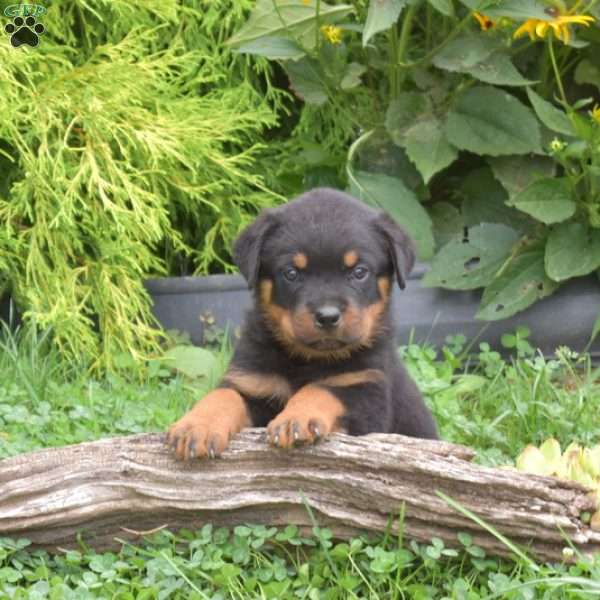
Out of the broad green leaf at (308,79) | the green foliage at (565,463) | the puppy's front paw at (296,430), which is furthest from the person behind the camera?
the broad green leaf at (308,79)

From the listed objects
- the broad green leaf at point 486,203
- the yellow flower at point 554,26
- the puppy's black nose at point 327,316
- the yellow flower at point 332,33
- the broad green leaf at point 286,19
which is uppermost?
the yellow flower at point 554,26

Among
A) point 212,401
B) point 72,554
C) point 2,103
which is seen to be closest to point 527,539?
point 212,401

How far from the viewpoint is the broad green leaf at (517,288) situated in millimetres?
5207

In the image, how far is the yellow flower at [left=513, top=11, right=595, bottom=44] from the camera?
500 centimetres

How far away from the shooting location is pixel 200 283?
555cm

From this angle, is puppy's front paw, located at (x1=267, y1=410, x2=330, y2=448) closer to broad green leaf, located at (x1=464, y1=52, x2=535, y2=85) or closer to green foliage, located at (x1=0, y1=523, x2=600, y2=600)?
green foliage, located at (x1=0, y1=523, x2=600, y2=600)

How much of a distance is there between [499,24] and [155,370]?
88.7 inches

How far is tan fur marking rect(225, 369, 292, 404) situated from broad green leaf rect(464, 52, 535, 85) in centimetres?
224

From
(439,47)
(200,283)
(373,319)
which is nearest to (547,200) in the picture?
(439,47)

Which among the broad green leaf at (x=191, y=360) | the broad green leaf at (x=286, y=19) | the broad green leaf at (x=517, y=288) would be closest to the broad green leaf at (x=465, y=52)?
the broad green leaf at (x=286, y=19)

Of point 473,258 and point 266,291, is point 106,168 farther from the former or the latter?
point 266,291

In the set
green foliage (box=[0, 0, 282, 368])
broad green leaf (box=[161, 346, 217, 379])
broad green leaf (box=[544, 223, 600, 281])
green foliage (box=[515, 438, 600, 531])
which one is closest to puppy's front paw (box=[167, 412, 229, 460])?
green foliage (box=[515, 438, 600, 531])

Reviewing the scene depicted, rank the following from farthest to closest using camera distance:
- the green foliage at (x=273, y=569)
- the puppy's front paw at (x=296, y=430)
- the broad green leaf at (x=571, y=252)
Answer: the broad green leaf at (x=571, y=252)
the puppy's front paw at (x=296, y=430)
the green foliage at (x=273, y=569)

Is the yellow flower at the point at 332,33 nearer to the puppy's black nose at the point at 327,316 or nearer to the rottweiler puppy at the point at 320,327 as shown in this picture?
the rottweiler puppy at the point at 320,327
